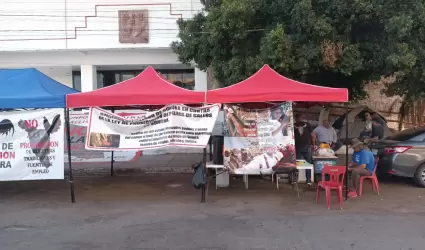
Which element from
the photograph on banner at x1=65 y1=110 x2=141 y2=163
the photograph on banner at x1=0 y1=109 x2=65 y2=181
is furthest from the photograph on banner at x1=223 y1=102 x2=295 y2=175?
the photograph on banner at x1=65 y1=110 x2=141 y2=163

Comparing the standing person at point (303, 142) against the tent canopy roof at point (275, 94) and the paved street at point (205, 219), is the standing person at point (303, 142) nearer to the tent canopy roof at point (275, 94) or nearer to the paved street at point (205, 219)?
the paved street at point (205, 219)

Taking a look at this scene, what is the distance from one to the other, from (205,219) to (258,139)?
2.20 meters

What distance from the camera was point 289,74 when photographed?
36.4 ft

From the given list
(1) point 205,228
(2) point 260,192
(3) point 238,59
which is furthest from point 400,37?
(1) point 205,228

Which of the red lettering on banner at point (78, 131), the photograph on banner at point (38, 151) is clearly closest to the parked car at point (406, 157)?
the photograph on banner at point (38, 151)

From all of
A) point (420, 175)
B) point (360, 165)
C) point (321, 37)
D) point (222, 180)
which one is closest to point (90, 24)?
point (222, 180)

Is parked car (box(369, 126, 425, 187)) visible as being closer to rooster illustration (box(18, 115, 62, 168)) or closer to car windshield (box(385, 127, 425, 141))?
car windshield (box(385, 127, 425, 141))

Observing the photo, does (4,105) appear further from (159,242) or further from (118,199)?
(159,242)

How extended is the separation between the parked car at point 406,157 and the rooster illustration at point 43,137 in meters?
7.10

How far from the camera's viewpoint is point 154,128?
27.7 ft

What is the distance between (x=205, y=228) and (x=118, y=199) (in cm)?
285

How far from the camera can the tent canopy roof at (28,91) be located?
27.3ft

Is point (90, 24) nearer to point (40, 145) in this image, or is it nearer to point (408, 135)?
point (40, 145)

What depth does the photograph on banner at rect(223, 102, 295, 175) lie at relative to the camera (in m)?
8.42
